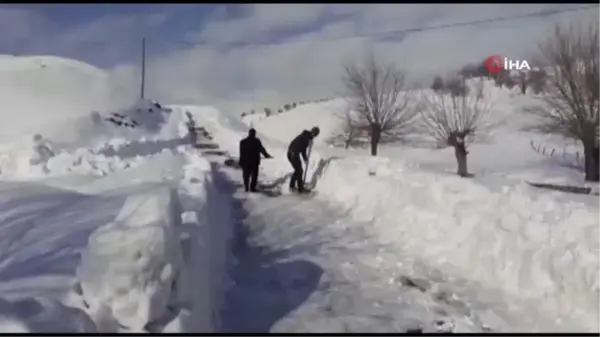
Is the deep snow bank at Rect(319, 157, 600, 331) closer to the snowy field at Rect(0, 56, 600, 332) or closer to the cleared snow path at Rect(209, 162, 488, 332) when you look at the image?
the snowy field at Rect(0, 56, 600, 332)

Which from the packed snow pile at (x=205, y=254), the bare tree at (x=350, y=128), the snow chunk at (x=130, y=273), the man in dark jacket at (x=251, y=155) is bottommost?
the packed snow pile at (x=205, y=254)

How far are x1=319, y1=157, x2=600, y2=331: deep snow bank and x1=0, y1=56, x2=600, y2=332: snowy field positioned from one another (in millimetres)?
20

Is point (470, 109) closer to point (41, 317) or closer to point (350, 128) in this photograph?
point (350, 128)

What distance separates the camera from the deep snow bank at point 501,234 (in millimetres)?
5363

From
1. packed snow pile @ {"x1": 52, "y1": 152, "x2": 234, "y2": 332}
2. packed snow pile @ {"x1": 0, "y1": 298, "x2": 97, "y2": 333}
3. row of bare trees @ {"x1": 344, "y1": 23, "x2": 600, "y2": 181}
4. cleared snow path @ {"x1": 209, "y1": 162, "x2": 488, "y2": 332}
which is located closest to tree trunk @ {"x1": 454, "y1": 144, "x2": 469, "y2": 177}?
row of bare trees @ {"x1": 344, "y1": 23, "x2": 600, "y2": 181}

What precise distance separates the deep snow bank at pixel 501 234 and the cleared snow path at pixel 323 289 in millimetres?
675

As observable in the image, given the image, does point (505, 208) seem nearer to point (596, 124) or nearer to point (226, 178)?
point (226, 178)

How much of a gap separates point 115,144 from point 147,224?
762 inches

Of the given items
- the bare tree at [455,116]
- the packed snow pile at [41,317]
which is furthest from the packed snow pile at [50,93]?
the packed snow pile at [41,317]

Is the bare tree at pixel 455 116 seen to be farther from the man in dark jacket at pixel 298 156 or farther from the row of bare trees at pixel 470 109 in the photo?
the man in dark jacket at pixel 298 156

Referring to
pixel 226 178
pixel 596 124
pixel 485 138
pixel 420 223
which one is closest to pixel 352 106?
pixel 485 138

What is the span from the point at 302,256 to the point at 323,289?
1.38 metres

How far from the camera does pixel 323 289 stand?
6051 mm

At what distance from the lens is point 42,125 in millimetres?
26422
